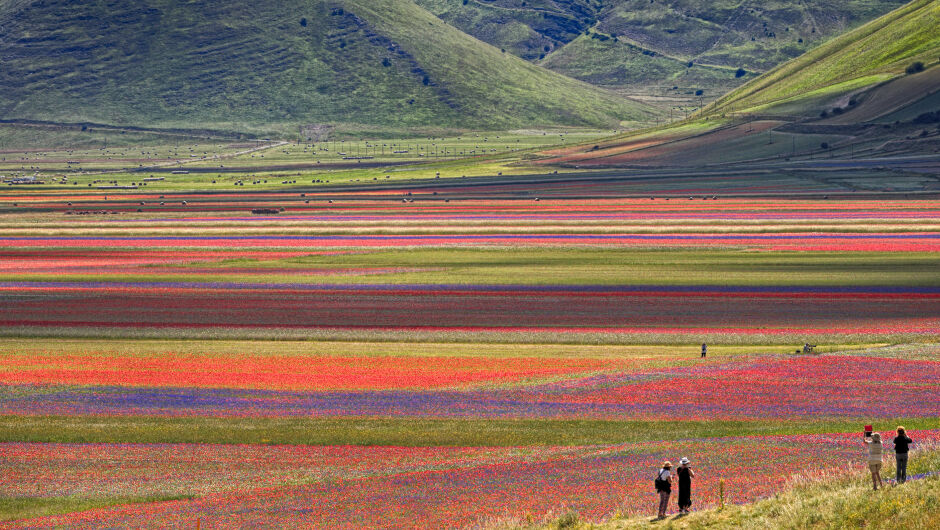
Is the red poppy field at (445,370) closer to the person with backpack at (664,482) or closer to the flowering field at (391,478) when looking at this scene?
the flowering field at (391,478)

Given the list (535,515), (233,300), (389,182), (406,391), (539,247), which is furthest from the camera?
(389,182)

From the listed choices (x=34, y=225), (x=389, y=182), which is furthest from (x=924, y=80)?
(x=34, y=225)

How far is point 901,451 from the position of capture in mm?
23906

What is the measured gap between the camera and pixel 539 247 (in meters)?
92.0

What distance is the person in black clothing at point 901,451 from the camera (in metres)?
23.6

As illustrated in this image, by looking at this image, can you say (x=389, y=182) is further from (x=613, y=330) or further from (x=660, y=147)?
(x=613, y=330)

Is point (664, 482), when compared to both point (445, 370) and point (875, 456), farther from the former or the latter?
point (445, 370)

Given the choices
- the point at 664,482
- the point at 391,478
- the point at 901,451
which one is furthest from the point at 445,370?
the point at 901,451

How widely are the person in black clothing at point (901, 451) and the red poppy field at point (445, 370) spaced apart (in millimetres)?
4506

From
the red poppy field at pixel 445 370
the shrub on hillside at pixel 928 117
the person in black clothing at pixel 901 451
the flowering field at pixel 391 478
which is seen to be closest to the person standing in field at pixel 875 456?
the person in black clothing at pixel 901 451

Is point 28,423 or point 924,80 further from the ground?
point 924,80

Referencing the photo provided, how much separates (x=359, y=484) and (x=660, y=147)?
16873 centimetres

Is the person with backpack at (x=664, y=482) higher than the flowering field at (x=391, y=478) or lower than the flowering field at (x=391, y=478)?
higher

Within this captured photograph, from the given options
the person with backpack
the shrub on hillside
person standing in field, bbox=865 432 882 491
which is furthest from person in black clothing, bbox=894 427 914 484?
the shrub on hillside
